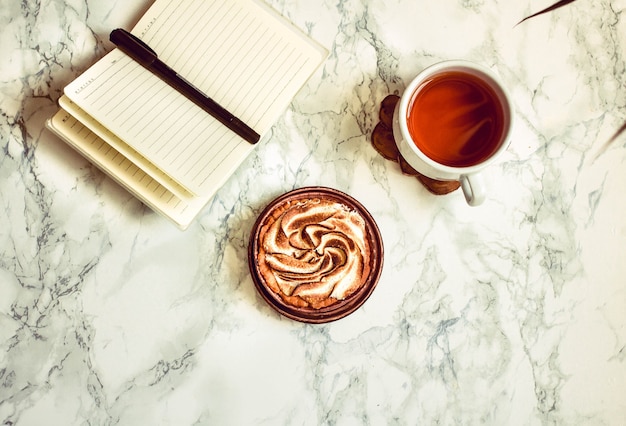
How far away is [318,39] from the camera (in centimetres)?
91

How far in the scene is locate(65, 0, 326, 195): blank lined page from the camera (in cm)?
80

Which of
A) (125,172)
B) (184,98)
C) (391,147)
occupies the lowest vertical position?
(125,172)

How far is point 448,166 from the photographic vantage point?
80cm

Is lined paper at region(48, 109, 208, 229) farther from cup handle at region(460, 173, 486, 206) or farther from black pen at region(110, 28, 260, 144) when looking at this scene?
cup handle at region(460, 173, 486, 206)

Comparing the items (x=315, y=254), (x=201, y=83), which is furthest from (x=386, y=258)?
(x=201, y=83)

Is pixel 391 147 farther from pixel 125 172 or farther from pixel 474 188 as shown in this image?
pixel 125 172

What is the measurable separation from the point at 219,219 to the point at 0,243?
0.29 meters

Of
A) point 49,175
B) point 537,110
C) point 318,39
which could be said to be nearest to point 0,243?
point 49,175

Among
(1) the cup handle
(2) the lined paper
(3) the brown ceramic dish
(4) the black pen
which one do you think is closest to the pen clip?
(4) the black pen

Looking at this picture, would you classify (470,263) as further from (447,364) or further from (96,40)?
(96,40)

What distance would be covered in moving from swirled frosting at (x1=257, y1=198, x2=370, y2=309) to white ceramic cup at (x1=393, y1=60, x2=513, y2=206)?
127mm

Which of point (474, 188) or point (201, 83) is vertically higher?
point (474, 188)

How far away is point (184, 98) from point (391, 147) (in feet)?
0.95

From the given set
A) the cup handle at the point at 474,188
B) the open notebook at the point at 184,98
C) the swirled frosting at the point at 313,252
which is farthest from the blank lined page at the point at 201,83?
the cup handle at the point at 474,188
